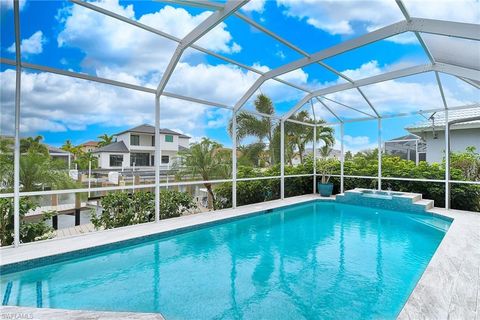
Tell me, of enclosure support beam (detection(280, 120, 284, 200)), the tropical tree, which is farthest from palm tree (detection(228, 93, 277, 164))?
the tropical tree

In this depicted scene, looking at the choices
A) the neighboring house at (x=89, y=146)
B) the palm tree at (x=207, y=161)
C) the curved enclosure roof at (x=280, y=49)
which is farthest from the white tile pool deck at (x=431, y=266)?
the curved enclosure roof at (x=280, y=49)

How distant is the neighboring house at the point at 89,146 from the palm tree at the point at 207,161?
2500mm

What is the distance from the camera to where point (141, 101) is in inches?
271

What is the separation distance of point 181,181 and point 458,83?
8329mm

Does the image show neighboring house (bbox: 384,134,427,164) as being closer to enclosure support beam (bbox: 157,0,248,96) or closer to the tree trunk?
the tree trunk

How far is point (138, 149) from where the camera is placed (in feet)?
23.1

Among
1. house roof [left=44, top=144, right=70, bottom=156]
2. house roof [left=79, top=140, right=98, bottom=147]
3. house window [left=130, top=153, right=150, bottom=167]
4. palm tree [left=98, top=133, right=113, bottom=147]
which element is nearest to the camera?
house roof [left=44, top=144, right=70, bottom=156]

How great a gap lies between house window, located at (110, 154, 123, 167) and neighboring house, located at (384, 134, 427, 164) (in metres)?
10.00

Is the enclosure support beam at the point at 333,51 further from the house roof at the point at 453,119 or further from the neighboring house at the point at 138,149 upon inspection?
the house roof at the point at 453,119

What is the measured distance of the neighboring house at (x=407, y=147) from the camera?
10906 millimetres

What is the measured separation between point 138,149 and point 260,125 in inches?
200

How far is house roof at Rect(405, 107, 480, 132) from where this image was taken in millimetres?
8922

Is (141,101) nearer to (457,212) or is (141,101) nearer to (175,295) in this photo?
(175,295)

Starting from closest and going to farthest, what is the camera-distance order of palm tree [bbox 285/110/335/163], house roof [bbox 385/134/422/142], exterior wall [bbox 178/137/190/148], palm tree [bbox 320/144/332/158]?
exterior wall [bbox 178/137/190/148], house roof [bbox 385/134/422/142], palm tree [bbox 285/110/335/163], palm tree [bbox 320/144/332/158]
